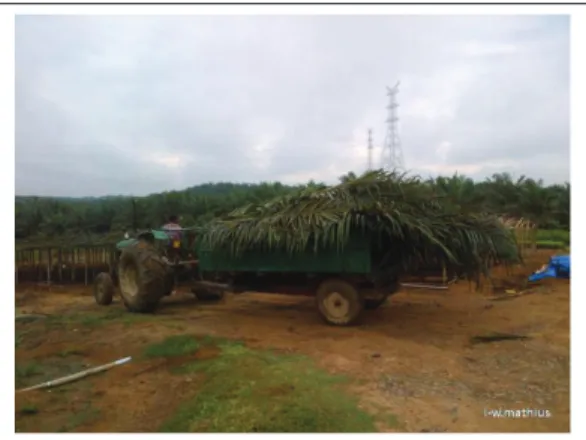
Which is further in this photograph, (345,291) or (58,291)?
(58,291)

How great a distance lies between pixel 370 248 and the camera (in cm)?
657

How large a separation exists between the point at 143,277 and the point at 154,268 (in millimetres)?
210

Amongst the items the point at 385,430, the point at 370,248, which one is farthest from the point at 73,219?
the point at 385,430

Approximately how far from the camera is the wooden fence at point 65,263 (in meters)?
12.4

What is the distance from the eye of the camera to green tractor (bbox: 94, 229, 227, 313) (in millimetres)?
7684

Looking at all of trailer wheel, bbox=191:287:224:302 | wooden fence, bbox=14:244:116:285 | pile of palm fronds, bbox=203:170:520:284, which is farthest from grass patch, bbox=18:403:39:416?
wooden fence, bbox=14:244:116:285

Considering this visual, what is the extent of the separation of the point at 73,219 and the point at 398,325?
41.3ft

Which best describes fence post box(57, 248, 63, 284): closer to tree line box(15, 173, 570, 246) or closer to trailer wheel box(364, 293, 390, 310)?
tree line box(15, 173, 570, 246)

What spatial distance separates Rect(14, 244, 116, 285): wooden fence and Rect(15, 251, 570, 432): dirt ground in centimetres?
328

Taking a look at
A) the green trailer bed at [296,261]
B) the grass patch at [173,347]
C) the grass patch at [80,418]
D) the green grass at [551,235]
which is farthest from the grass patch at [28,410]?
the green grass at [551,235]

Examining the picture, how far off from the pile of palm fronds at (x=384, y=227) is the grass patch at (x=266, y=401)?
1.83 meters

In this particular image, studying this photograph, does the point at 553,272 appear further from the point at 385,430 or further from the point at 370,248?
the point at 385,430

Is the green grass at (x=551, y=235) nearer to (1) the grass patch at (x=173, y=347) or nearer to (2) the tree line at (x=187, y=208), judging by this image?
(2) the tree line at (x=187, y=208)

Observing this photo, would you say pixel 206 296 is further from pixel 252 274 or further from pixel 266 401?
pixel 266 401
